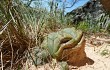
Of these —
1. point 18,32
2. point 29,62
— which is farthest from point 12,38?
point 29,62

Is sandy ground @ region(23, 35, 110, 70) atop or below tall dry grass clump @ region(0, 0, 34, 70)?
below

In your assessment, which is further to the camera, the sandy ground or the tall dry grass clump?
the sandy ground

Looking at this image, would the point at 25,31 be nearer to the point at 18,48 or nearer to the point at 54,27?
the point at 18,48

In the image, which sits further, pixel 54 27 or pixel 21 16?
pixel 54 27

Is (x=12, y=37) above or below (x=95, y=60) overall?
above

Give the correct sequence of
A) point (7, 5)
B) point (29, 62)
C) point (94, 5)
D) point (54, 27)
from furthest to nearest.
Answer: point (94, 5) < point (54, 27) < point (29, 62) < point (7, 5)

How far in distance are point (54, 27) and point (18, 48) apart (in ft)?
2.45

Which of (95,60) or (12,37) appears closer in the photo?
(12,37)

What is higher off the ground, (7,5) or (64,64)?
(7,5)

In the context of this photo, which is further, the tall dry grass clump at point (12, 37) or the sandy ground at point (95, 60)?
the sandy ground at point (95, 60)

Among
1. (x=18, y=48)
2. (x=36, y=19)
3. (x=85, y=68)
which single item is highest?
(x=36, y=19)

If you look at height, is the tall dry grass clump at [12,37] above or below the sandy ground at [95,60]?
above

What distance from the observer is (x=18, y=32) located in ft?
8.52

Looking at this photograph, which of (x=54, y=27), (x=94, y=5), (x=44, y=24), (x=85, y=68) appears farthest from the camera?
(x=94, y=5)
